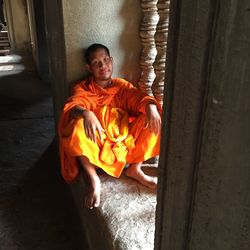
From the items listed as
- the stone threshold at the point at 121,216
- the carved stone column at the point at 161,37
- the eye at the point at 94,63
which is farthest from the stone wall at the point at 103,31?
the stone threshold at the point at 121,216

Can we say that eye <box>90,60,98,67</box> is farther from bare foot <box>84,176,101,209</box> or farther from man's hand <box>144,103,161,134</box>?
bare foot <box>84,176,101,209</box>

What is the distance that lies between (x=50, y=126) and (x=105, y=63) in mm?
1647

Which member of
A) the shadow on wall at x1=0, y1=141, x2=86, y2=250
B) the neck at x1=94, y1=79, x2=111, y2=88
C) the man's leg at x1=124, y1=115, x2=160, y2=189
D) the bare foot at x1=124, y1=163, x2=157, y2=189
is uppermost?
the neck at x1=94, y1=79, x2=111, y2=88

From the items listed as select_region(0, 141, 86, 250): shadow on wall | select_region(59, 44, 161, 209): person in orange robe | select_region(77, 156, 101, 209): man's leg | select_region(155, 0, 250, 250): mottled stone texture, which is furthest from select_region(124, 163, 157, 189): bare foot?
select_region(155, 0, 250, 250): mottled stone texture

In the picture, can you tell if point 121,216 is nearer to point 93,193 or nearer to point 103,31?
point 93,193

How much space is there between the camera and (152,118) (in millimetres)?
1774

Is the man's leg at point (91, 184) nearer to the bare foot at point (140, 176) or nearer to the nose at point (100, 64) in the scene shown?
the bare foot at point (140, 176)

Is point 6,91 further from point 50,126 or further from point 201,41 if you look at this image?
point 201,41

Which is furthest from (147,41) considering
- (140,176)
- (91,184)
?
(91,184)

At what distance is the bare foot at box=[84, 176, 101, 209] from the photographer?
5.47 feet

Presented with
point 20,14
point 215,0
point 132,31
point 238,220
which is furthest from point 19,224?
point 20,14

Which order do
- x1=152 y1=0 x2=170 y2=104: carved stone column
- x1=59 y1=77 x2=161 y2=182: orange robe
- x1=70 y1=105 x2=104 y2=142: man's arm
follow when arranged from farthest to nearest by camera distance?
x1=59 y1=77 x2=161 y2=182: orange robe, x1=70 y1=105 x2=104 y2=142: man's arm, x1=152 y1=0 x2=170 y2=104: carved stone column

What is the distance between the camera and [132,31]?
208cm

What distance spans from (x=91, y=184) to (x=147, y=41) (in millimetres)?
908
